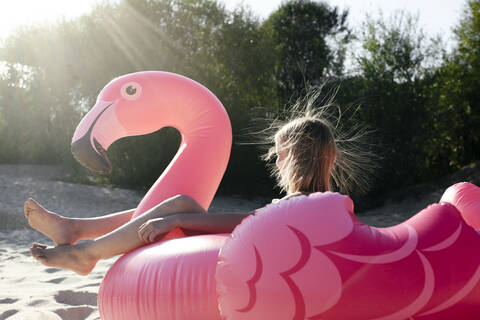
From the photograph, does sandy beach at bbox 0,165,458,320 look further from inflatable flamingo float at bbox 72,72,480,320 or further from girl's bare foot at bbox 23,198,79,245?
inflatable flamingo float at bbox 72,72,480,320

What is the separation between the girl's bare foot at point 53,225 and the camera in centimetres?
264

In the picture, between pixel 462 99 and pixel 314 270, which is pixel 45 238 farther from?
pixel 462 99

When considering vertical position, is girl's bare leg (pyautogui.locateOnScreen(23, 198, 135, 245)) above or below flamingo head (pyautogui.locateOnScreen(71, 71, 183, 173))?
below

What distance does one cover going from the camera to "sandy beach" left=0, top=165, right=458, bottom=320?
9.45ft

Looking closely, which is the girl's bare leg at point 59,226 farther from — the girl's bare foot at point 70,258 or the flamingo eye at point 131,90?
the flamingo eye at point 131,90

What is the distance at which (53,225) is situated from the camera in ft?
8.74

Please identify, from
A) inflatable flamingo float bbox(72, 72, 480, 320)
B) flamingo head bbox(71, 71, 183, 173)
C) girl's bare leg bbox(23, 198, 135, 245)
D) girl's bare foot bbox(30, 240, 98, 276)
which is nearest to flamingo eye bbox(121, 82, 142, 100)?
flamingo head bbox(71, 71, 183, 173)

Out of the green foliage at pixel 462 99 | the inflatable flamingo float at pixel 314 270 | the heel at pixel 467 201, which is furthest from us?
the green foliage at pixel 462 99

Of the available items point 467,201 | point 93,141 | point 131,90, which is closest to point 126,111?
point 131,90

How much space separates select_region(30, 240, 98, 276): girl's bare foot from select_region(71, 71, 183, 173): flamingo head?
55 cm

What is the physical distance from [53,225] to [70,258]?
38cm

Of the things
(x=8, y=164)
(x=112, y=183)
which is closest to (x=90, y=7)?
(x=112, y=183)

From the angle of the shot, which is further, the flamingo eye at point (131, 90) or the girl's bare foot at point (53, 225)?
the flamingo eye at point (131, 90)

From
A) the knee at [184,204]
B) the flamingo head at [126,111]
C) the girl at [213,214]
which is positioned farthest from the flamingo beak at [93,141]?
the knee at [184,204]
